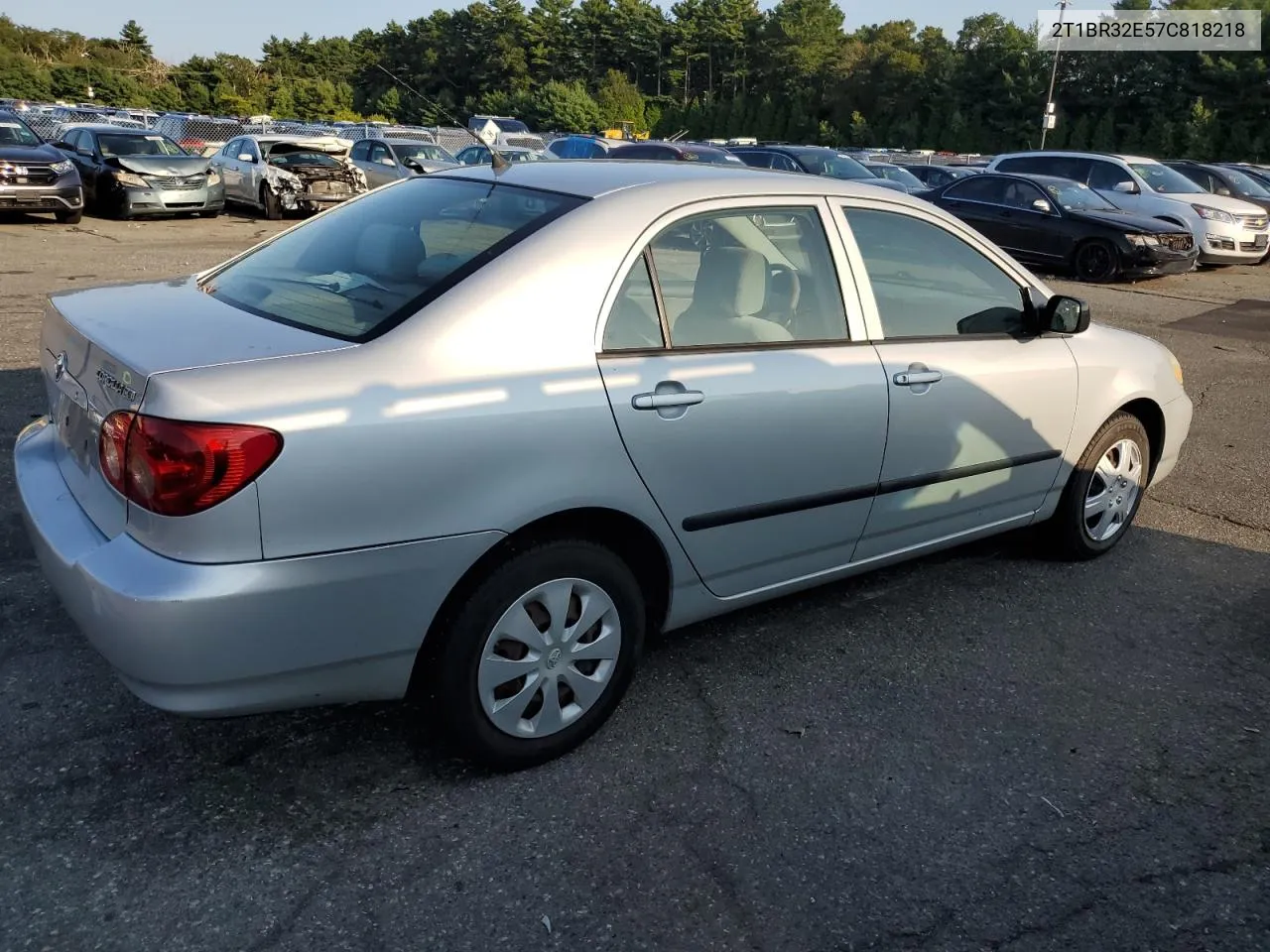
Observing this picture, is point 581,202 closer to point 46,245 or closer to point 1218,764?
point 1218,764

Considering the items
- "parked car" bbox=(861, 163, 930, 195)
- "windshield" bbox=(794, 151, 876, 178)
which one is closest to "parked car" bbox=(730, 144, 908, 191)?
"windshield" bbox=(794, 151, 876, 178)

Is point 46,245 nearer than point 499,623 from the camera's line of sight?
No

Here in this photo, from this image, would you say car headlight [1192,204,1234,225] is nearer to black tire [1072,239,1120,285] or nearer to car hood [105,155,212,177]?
black tire [1072,239,1120,285]

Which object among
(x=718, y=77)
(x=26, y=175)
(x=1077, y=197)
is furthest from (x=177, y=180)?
(x=718, y=77)

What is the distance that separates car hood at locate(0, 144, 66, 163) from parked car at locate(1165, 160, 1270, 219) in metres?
18.9

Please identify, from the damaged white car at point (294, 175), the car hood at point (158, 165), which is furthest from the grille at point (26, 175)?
the damaged white car at point (294, 175)

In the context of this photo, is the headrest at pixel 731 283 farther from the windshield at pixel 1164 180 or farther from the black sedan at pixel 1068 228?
the windshield at pixel 1164 180

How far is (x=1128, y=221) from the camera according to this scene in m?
14.6

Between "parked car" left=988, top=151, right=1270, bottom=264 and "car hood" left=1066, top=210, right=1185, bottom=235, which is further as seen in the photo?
"parked car" left=988, top=151, right=1270, bottom=264

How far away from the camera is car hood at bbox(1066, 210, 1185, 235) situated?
47.6 ft

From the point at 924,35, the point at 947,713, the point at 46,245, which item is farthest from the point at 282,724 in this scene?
the point at 924,35

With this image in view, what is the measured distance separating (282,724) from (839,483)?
1828 millimetres

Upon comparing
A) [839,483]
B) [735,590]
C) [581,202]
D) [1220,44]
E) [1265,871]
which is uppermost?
[1220,44]

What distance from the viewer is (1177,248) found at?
1473 centimetres
